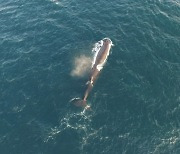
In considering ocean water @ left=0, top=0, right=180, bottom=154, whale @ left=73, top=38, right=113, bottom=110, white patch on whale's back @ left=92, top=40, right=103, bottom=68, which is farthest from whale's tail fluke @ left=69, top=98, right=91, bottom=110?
white patch on whale's back @ left=92, top=40, right=103, bottom=68

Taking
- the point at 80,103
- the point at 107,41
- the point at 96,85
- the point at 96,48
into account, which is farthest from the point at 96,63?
the point at 80,103

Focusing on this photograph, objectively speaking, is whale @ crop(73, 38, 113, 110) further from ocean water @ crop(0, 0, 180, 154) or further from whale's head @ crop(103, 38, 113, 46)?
ocean water @ crop(0, 0, 180, 154)

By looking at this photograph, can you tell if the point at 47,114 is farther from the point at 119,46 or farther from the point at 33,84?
the point at 119,46

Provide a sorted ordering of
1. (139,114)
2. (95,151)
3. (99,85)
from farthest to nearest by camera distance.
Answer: (99,85)
(139,114)
(95,151)

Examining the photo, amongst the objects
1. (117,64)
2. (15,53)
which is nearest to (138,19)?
(117,64)

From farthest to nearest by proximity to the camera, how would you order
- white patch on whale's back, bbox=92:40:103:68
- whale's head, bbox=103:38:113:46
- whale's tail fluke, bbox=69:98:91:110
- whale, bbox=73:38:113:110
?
1. whale's head, bbox=103:38:113:46
2. white patch on whale's back, bbox=92:40:103:68
3. whale, bbox=73:38:113:110
4. whale's tail fluke, bbox=69:98:91:110

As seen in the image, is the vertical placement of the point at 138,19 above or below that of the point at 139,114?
above

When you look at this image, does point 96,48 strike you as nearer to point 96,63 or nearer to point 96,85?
point 96,63
